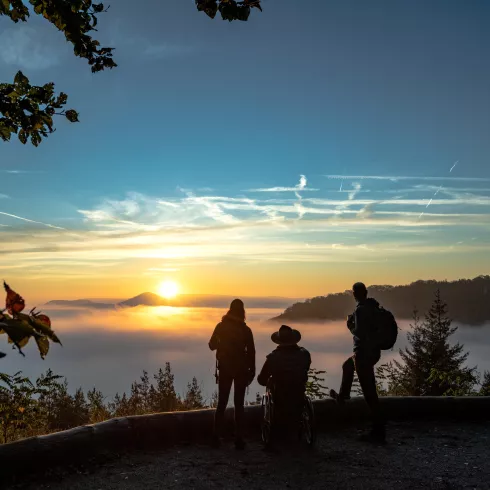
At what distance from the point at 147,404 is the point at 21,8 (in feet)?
31.7

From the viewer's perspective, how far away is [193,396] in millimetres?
12805

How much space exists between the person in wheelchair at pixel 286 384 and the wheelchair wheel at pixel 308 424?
7 cm

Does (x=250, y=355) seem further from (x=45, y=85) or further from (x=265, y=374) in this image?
(x=45, y=85)

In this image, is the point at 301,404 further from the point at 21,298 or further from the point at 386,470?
the point at 21,298

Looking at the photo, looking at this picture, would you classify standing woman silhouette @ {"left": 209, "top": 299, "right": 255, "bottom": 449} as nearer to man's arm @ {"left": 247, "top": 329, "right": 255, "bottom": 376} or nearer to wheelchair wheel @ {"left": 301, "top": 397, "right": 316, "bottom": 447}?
man's arm @ {"left": 247, "top": 329, "right": 255, "bottom": 376}

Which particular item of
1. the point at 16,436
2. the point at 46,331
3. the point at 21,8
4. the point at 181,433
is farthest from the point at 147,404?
the point at 46,331

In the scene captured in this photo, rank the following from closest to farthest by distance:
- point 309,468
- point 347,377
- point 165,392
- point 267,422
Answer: point 309,468, point 267,422, point 347,377, point 165,392

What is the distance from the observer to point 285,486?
5.71 metres

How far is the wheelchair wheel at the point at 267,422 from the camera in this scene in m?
7.17

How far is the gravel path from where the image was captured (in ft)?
19.0

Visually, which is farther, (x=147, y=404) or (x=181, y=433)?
(x=147, y=404)

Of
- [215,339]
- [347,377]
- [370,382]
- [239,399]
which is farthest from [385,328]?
[215,339]

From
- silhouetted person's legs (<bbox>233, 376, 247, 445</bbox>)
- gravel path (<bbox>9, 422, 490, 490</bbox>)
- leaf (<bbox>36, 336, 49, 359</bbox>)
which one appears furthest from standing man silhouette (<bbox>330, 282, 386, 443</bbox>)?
leaf (<bbox>36, 336, 49, 359</bbox>)

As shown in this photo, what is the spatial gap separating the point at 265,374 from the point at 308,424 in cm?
92
